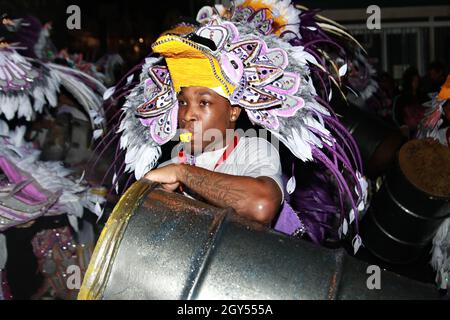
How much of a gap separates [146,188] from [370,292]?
526 millimetres

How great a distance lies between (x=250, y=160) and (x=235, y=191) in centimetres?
23

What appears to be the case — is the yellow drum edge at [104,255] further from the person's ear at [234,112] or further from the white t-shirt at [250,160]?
the person's ear at [234,112]

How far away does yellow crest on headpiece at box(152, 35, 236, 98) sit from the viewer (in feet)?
5.18

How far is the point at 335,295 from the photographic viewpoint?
113cm

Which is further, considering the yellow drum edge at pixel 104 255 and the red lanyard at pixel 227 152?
the red lanyard at pixel 227 152

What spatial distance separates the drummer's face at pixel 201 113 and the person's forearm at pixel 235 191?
0.24 metres

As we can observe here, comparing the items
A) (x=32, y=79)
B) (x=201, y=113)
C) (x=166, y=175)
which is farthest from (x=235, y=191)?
(x=32, y=79)

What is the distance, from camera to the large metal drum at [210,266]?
113 centimetres

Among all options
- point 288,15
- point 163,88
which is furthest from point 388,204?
point 163,88

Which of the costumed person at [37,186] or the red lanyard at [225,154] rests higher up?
the red lanyard at [225,154]

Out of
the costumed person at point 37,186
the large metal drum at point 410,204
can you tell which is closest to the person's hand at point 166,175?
the costumed person at point 37,186

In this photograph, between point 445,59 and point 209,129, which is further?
point 445,59

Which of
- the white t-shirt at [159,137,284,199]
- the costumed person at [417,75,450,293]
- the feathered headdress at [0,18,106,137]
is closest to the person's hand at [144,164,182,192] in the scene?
the white t-shirt at [159,137,284,199]

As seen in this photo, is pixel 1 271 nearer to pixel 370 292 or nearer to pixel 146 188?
pixel 146 188
